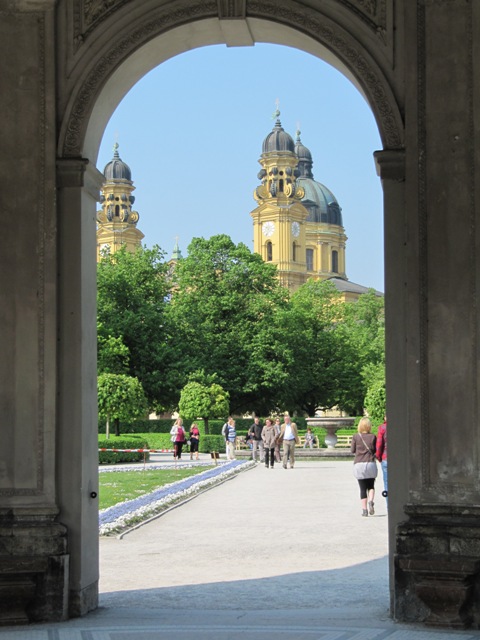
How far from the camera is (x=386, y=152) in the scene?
8812 mm

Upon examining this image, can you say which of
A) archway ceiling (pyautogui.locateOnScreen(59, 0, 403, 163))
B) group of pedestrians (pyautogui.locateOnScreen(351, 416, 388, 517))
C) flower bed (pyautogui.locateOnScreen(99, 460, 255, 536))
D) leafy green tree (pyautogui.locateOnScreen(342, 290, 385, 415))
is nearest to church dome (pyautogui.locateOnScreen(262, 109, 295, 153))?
leafy green tree (pyautogui.locateOnScreen(342, 290, 385, 415))

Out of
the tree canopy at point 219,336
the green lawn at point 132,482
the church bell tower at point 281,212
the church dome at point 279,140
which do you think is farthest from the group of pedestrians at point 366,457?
the church dome at point 279,140

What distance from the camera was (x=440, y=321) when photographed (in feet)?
27.7

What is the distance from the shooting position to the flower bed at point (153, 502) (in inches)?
657

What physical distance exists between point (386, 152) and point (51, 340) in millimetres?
3059

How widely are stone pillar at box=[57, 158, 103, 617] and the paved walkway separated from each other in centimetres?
45

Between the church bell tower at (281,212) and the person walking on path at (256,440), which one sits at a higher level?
the church bell tower at (281,212)

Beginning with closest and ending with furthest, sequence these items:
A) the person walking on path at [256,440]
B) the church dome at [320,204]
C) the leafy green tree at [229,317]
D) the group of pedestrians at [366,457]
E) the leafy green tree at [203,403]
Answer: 1. the group of pedestrians at [366,457]
2. the person walking on path at [256,440]
3. the leafy green tree at [203,403]
4. the leafy green tree at [229,317]
5. the church dome at [320,204]

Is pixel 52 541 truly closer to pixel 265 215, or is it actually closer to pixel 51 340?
pixel 51 340

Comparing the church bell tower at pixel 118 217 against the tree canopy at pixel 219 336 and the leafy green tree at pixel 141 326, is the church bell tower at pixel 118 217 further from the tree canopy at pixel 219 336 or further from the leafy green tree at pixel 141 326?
the leafy green tree at pixel 141 326

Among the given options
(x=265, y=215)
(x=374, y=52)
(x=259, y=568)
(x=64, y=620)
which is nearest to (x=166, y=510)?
(x=259, y=568)

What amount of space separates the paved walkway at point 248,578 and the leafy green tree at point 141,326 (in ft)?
126

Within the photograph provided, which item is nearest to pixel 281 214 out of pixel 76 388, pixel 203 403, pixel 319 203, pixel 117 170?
pixel 319 203

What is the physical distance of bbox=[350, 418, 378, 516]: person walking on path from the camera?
694 inches
